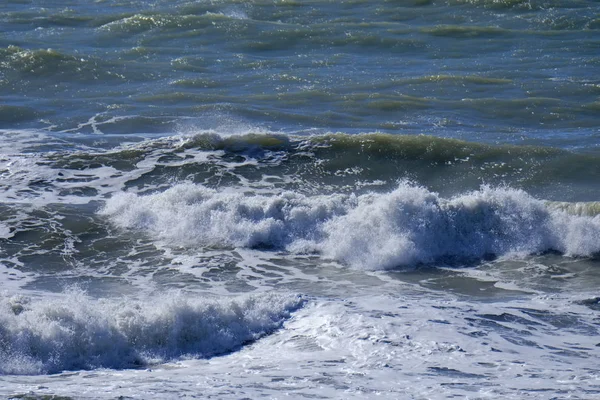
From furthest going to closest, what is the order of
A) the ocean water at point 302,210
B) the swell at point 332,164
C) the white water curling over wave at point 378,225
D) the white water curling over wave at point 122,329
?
the swell at point 332,164 < the white water curling over wave at point 378,225 < the white water curling over wave at point 122,329 < the ocean water at point 302,210

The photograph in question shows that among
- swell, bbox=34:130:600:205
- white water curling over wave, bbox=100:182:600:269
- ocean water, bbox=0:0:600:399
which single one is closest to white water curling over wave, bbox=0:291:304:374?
ocean water, bbox=0:0:600:399

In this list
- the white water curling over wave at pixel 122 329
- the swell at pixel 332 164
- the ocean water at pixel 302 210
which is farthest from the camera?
the swell at pixel 332 164

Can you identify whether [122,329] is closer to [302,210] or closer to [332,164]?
[302,210]

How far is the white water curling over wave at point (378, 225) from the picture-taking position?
37.4 ft

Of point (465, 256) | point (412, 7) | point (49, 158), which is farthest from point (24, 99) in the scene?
point (412, 7)

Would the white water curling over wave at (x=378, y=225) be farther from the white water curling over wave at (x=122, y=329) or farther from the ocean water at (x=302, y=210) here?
the white water curling over wave at (x=122, y=329)

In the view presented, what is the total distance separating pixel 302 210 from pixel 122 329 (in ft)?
13.7

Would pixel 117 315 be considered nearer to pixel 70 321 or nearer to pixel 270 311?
A: pixel 70 321

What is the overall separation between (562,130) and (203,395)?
427 inches

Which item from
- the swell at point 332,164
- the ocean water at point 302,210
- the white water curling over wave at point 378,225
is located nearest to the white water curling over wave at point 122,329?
the ocean water at point 302,210

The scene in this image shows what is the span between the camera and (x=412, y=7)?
87.0ft

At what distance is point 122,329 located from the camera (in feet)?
27.3

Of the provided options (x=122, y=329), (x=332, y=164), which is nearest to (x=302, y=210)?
(x=332, y=164)

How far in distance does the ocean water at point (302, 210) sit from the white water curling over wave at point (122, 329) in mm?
22
